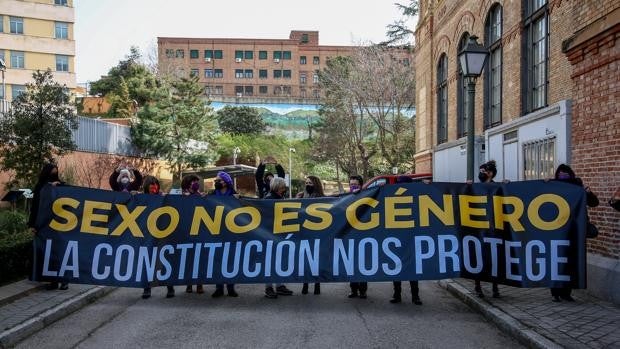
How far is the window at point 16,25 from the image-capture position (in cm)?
6303

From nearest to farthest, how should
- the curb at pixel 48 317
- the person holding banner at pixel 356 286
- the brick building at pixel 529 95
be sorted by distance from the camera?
1. the curb at pixel 48 317
2. the brick building at pixel 529 95
3. the person holding banner at pixel 356 286

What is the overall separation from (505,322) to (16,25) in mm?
66820

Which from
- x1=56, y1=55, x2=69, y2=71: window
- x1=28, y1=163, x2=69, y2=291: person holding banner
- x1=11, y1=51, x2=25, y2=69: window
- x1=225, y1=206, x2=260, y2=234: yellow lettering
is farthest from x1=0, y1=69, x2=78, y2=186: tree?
x1=11, y1=51, x2=25, y2=69: window

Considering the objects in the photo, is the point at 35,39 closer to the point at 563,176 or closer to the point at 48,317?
the point at 48,317

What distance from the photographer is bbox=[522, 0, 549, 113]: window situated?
14312mm

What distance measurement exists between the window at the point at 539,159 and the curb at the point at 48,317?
28.6 ft

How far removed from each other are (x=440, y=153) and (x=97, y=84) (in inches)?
2356

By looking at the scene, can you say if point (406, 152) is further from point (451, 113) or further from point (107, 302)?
point (107, 302)

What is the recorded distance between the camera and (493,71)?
18312mm

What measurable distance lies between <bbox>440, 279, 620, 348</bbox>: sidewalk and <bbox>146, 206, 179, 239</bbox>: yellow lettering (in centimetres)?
428

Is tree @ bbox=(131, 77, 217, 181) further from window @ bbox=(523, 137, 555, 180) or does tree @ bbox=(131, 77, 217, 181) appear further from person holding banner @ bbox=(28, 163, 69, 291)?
person holding banner @ bbox=(28, 163, 69, 291)

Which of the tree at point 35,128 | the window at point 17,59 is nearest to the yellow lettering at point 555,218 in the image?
the tree at point 35,128

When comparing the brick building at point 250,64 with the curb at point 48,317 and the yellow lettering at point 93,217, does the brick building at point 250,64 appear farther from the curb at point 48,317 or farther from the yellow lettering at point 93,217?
the curb at point 48,317

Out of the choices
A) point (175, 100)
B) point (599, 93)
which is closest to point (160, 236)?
point (599, 93)
